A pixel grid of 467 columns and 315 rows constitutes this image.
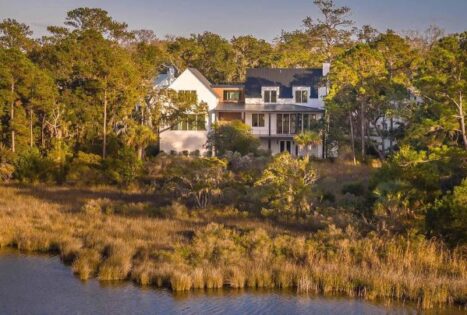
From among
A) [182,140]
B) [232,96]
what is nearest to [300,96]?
[232,96]

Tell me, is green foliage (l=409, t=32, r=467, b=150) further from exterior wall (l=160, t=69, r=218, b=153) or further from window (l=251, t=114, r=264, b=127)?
window (l=251, t=114, r=264, b=127)

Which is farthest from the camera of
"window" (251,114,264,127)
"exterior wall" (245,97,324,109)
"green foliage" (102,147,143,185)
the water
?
"exterior wall" (245,97,324,109)

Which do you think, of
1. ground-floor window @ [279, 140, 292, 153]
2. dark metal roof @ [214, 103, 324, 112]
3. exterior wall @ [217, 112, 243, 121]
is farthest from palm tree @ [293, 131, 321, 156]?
exterior wall @ [217, 112, 243, 121]

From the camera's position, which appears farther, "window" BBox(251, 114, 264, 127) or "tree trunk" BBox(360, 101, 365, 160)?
"window" BBox(251, 114, 264, 127)

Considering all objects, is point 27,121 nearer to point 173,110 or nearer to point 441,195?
point 173,110

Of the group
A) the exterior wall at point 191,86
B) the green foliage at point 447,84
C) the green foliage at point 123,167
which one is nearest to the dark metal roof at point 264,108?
the exterior wall at point 191,86

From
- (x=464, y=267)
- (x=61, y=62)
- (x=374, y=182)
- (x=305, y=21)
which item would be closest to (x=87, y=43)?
(x=61, y=62)
